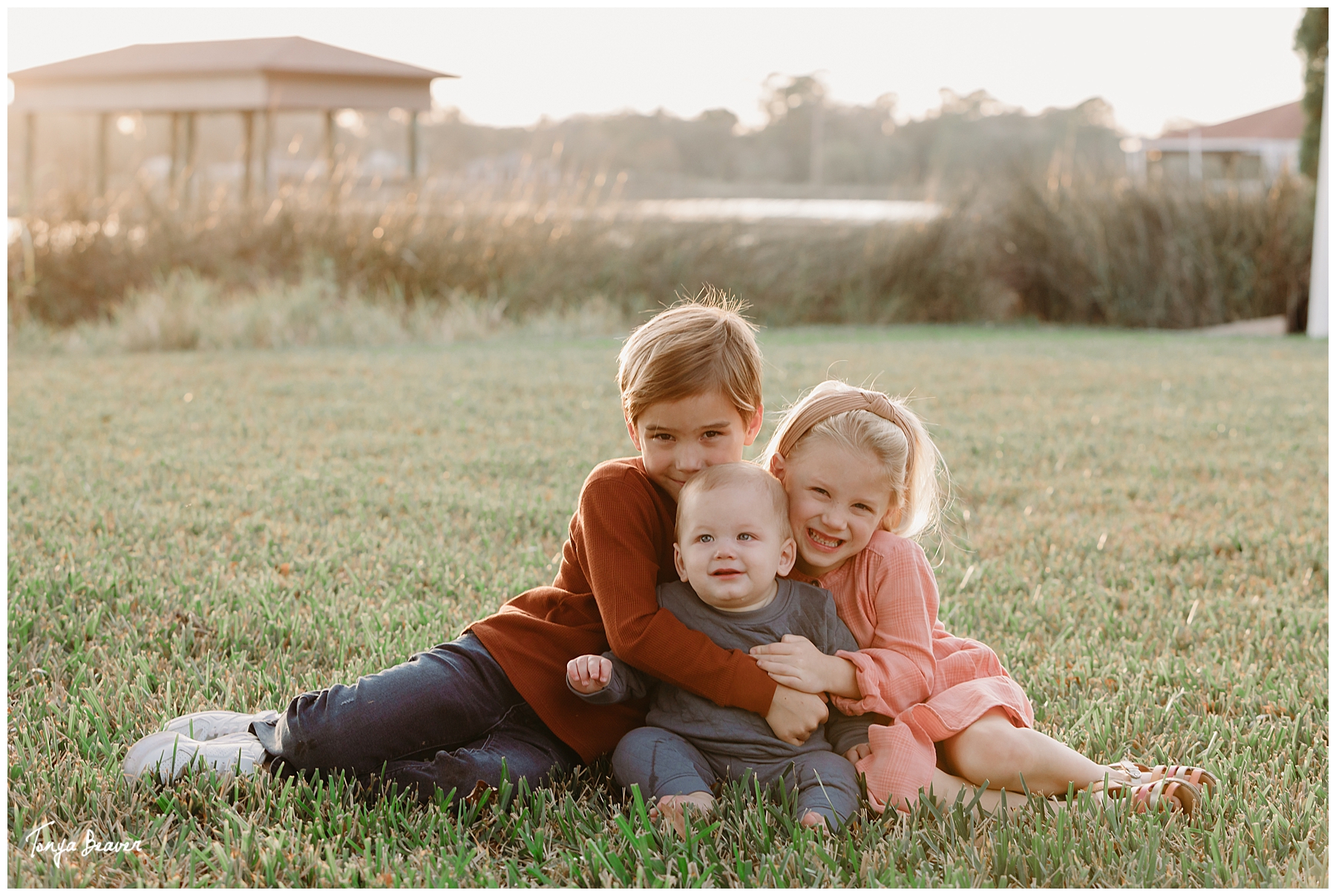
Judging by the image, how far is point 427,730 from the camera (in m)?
2.13

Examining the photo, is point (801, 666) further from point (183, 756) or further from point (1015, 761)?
point (183, 756)

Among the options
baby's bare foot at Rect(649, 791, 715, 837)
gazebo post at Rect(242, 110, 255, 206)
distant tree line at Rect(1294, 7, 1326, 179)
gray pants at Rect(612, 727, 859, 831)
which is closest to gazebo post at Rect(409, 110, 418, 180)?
gazebo post at Rect(242, 110, 255, 206)

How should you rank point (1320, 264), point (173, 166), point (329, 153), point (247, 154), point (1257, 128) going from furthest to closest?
point (1257, 128)
point (173, 166)
point (247, 154)
point (329, 153)
point (1320, 264)

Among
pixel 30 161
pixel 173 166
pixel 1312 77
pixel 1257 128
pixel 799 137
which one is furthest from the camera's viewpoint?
pixel 799 137

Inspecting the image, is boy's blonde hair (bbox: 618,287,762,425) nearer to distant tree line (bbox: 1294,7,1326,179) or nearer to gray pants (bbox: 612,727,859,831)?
gray pants (bbox: 612,727,859,831)

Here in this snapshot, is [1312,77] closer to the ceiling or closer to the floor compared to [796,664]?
closer to the ceiling

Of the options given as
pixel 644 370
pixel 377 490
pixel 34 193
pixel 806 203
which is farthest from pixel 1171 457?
pixel 806 203

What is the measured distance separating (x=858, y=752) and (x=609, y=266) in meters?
10.7

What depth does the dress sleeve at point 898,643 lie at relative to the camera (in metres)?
2.06

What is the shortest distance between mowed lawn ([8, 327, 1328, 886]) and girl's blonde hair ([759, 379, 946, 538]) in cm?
60

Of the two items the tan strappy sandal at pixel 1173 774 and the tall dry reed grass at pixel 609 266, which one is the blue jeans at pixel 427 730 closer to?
the tan strappy sandal at pixel 1173 774

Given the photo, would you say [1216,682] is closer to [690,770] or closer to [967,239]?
[690,770]

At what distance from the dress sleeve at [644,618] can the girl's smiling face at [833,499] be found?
267 millimetres

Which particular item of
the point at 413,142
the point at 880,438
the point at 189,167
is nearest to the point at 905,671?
the point at 880,438
